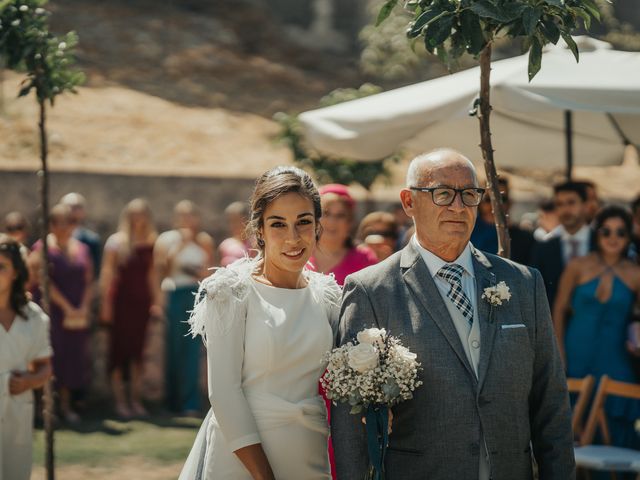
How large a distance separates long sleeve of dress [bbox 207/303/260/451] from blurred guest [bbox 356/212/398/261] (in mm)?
3292

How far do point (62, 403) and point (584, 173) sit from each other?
46.9 ft

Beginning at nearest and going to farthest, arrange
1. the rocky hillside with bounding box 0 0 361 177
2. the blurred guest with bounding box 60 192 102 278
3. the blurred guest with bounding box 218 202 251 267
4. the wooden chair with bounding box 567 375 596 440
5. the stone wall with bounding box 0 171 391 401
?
1. the wooden chair with bounding box 567 375 596 440
2. the blurred guest with bounding box 218 202 251 267
3. the blurred guest with bounding box 60 192 102 278
4. the stone wall with bounding box 0 171 391 401
5. the rocky hillside with bounding box 0 0 361 177

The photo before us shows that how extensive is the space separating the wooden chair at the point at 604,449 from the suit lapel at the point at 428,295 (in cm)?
246

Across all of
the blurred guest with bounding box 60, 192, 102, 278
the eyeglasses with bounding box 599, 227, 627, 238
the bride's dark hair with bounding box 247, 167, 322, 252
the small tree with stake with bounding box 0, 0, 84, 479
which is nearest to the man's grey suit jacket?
the bride's dark hair with bounding box 247, 167, 322, 252

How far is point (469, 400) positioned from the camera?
3908 millimetres

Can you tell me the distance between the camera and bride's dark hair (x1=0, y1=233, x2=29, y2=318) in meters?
5.89

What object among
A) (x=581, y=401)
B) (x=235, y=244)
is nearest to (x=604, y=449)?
(x=581, y=401)

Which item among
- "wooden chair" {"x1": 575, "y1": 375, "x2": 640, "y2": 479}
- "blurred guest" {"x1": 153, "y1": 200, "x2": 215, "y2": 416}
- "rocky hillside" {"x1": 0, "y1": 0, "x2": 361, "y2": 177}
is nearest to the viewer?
"wooden chair" {"x1": 575, "y1": 375, "x2": 640, "y2": 479}

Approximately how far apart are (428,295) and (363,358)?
0.41 m

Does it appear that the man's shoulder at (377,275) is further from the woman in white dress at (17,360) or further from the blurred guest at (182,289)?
the blurred guest at (182,289)

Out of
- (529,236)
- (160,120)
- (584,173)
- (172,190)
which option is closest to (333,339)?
(529,236)

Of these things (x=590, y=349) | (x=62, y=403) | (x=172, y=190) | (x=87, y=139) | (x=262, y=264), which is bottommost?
(x=62, y=403)

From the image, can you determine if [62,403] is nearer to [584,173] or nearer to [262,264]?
[262,264]

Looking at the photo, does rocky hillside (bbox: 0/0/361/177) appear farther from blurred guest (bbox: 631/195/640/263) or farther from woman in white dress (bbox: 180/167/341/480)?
woman in white dress (bbox: 180/167/341/480)
